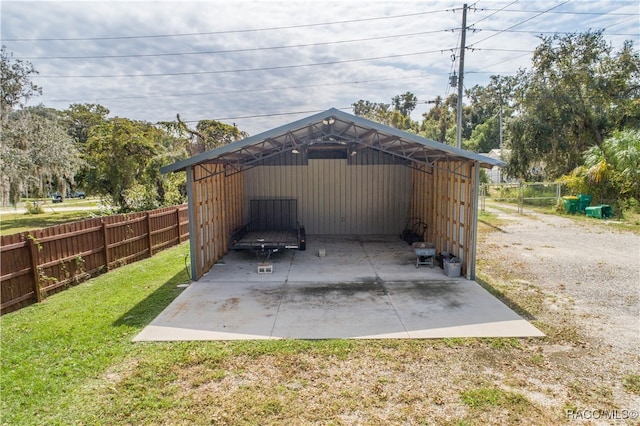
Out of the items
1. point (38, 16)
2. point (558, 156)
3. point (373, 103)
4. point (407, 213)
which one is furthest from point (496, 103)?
point (38, 16)

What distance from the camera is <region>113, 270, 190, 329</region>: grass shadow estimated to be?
5.32 meters

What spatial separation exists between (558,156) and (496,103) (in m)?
27.3

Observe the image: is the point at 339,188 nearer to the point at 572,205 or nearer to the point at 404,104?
the point at 572,205

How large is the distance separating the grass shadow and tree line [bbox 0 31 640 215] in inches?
248

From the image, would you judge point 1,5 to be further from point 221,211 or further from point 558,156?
point 558,156

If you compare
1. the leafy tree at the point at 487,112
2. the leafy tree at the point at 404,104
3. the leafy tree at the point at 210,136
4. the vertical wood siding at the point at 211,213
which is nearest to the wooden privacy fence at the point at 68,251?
the vertical wood siding at the point at 211,213

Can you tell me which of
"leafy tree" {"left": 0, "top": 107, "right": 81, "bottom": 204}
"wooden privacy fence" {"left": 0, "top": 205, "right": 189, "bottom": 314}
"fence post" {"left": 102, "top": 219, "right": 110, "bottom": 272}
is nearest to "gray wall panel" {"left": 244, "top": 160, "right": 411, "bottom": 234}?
"wooden privacy fence" {"left": 0, "top": 205, "right": 189, "bottom": 314}

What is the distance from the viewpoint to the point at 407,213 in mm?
12586

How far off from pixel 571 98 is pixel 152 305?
934 inches

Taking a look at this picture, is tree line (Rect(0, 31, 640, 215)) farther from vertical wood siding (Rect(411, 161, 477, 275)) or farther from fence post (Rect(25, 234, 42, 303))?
vertical wood siding (Rect(411, 161, 477, 275))

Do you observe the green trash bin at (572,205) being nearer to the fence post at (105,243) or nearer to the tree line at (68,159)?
the tree line at (68,159)

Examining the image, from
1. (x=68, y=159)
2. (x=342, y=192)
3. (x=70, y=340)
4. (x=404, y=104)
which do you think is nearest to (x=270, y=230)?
(x=342, y=192)

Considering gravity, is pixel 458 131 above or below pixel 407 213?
above

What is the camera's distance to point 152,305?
19.8 ft
